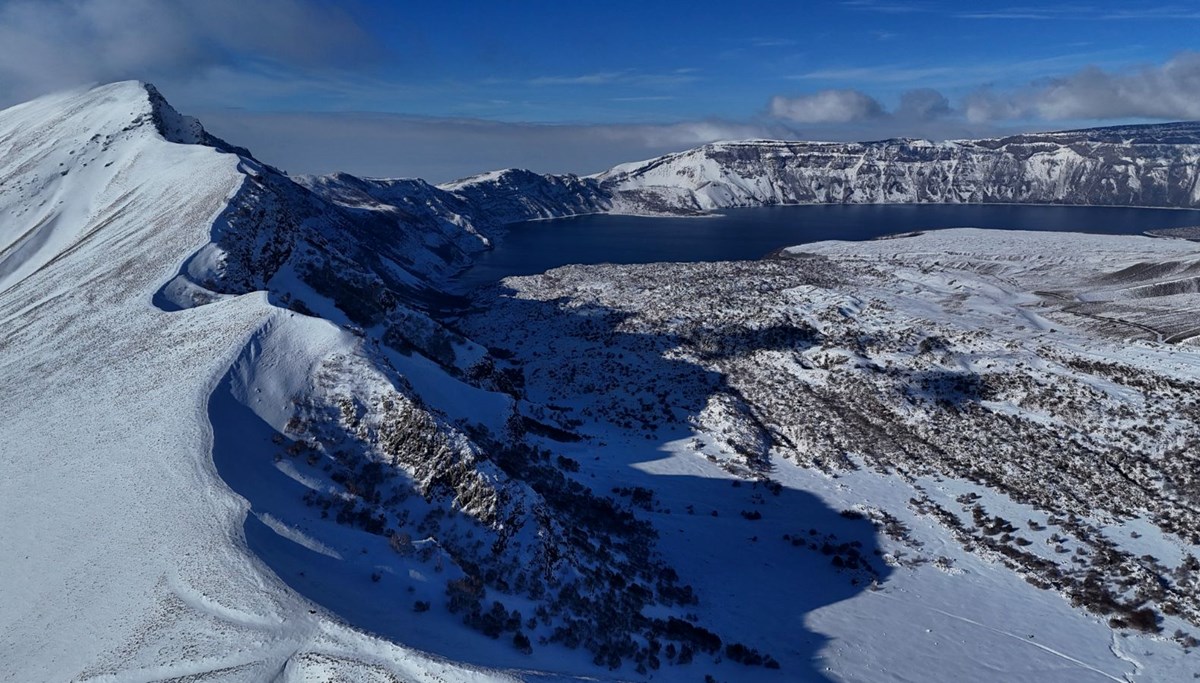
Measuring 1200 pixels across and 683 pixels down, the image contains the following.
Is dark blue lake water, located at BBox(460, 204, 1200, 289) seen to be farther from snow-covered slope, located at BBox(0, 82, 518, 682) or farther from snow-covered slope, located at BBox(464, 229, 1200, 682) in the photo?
snow-covered slope, located at BBox(0, 82, 518, 682)

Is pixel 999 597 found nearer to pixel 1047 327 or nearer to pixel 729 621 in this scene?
pixel 729 621

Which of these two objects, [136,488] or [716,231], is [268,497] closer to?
[136,488]

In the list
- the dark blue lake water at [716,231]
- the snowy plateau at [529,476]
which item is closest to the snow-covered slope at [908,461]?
the snowy plateau at [529,476]

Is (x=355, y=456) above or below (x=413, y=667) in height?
above

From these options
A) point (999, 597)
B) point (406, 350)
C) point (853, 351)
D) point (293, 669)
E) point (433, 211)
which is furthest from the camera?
point (433, 211)

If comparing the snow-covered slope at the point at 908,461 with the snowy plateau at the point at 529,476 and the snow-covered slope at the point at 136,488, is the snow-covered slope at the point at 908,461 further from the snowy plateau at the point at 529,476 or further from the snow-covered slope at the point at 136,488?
the snow-covered slope at the point at 136,488

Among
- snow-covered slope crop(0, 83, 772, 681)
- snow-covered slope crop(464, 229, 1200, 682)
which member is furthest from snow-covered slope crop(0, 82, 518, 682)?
snow-covered slope crop(464, 229, 1200, 682)

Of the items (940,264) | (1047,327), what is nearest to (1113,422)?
(1047,327)
